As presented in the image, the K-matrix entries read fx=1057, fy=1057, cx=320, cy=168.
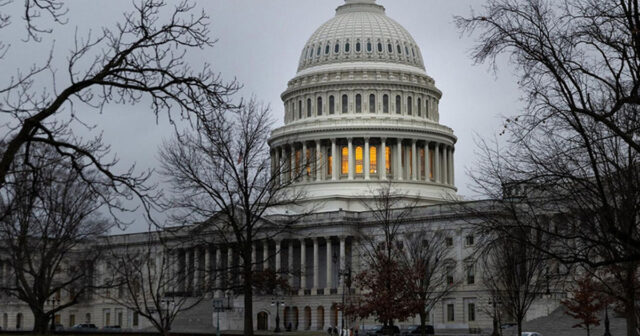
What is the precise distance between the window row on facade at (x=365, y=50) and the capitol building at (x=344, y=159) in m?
0.19

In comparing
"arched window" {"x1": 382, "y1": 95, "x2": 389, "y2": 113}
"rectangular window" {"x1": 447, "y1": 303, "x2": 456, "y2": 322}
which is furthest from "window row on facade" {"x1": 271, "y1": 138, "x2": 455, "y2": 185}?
"rectangular window" {"x1": 447, "y1": 303, "x2": 456, "y2": 322}

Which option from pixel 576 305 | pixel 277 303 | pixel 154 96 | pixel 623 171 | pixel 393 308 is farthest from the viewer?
pixel 277 303

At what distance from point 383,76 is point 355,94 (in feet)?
15.6

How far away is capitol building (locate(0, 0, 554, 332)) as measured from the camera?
133 meters

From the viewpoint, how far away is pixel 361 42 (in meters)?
155

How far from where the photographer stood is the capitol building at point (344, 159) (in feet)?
436

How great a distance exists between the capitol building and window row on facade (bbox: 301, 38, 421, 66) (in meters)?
0.19

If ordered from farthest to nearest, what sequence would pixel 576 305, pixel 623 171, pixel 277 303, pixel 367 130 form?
pixel 367 130, pixel 277 303, pixel 576 305, pixel 623 171

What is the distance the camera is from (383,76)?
151000 millimetres

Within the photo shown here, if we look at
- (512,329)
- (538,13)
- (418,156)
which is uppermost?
(418,156)

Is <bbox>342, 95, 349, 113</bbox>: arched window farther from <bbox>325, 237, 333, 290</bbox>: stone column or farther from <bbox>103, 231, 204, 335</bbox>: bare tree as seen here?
<bbox>103, 231, 204, 335</bbox>: bare tree

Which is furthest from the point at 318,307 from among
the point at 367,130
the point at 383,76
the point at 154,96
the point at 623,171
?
the point at 154,96

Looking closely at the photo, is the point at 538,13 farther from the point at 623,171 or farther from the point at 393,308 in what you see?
the point at 393,308

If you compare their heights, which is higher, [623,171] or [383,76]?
[383,76]
